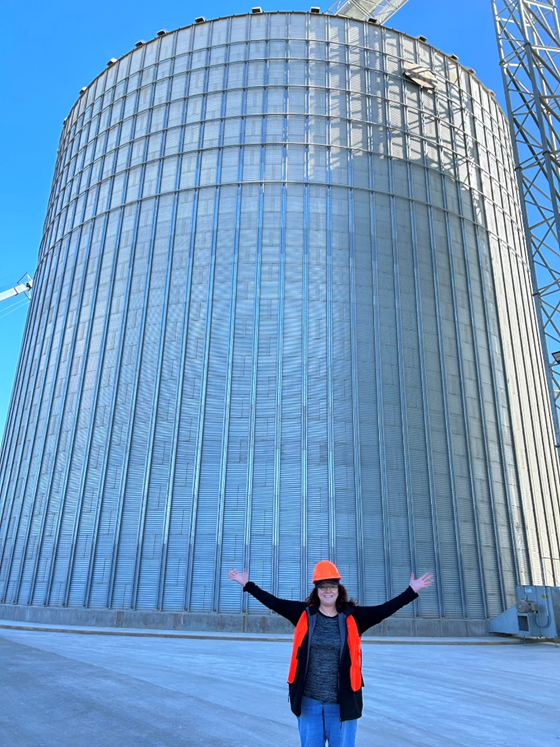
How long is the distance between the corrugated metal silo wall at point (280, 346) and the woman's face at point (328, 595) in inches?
760

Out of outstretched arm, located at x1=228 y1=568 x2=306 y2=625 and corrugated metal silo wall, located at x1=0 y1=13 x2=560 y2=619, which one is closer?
outstretched arm, located at x1=228 y1=568 x2=306 y2=625

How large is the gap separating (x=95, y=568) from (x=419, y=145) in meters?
26.4

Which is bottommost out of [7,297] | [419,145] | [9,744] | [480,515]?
[9,744]

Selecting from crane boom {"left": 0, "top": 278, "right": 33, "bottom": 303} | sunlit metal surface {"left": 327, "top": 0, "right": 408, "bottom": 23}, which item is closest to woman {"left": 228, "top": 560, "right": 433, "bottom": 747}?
sunlit metal surface {"left": 327, "top": 0, "right": 408, "bottom": 23}

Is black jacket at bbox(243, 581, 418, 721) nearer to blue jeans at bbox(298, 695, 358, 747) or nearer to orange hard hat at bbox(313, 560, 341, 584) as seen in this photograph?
blue jeans at bbox(298, 695, 358, 747)

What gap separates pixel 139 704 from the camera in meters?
8.28

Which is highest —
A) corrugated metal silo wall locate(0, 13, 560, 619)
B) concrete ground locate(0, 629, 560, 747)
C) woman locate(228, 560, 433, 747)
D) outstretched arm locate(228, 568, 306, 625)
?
corrugated metal silo wall locate(0, 13, 560, 619)

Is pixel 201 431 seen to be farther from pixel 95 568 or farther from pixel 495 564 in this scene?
pixel 495 564

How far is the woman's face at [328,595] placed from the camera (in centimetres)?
451

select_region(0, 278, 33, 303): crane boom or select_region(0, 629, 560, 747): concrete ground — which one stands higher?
select_region(0, 278, 33, 303): crane boom

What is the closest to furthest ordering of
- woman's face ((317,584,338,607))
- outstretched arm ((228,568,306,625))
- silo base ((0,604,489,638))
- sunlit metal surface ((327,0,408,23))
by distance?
woman's face ((317,584,338,607)) < outstretched arm ((228,568,306,625)) < silo base ((0,604,489,638)) < sunlit metal surface ((327,0,408,23))

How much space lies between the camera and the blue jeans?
4.21 metres

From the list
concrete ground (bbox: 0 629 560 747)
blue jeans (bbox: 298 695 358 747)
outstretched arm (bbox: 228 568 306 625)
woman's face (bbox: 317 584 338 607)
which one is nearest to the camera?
blue jeans (bbox: 298 695 358 747)

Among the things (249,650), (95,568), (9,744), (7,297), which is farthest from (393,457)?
(7,297)
